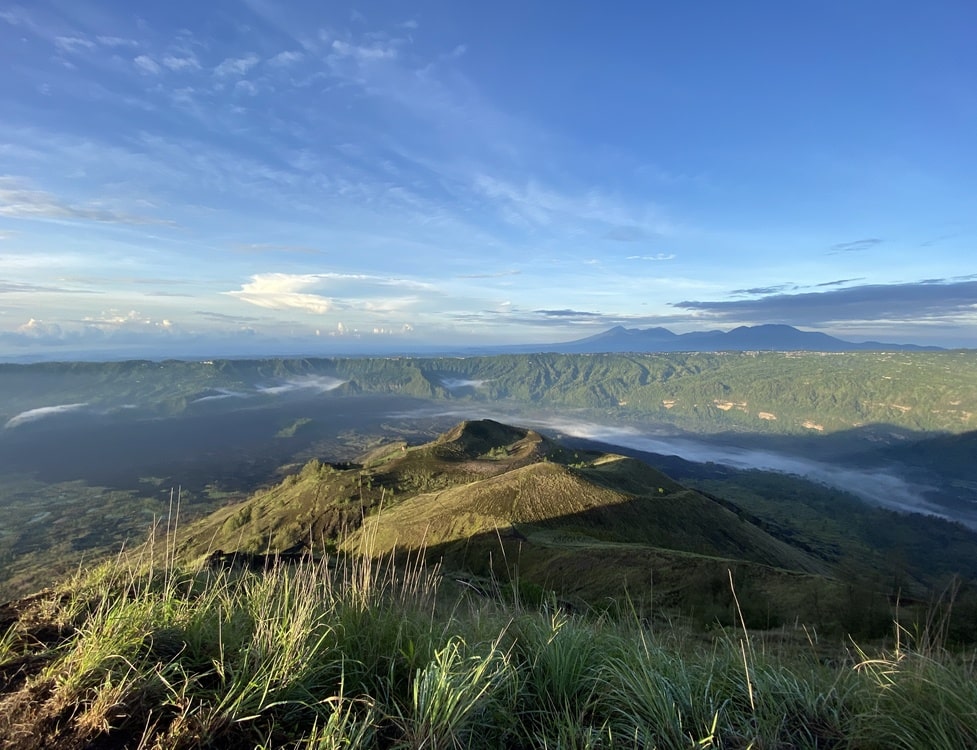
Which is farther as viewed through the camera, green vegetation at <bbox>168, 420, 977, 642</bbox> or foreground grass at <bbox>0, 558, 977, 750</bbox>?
green vegetation at <bbox>168, 420, 977, 642</bbox>

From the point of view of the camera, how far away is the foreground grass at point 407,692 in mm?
3596

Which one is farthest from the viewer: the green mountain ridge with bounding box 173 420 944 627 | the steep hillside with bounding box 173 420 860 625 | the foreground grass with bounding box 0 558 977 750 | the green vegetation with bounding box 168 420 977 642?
the steep hillside with bounding box 173 420 860 625

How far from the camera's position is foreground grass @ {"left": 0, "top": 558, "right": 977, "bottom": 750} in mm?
3596

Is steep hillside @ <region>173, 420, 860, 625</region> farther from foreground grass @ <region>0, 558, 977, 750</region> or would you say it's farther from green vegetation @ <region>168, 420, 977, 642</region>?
foreground grass @ <region>0, 558, 977, 750</region>

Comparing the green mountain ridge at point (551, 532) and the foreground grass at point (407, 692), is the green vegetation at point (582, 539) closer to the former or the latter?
the green mountain ridge at point (551, 532)

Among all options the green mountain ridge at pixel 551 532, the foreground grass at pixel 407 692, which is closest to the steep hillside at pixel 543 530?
the green mountain ridge at pixel 551 532

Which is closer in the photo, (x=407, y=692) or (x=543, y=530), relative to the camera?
(x=407, y=692)

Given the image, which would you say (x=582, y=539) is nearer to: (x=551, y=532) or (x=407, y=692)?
(x=551, y=532)

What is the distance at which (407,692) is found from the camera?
430 centimetres

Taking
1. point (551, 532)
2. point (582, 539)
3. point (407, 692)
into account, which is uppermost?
point (407, 692)

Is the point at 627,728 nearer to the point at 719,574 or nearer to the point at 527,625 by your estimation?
the point at 527,625

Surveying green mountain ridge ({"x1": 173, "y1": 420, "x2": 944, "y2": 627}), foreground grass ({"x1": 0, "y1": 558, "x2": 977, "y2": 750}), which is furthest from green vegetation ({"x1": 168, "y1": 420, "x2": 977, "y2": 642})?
foreground grass ({"x1": 0, "y1": 558, "x2": 977, "y2": 750})

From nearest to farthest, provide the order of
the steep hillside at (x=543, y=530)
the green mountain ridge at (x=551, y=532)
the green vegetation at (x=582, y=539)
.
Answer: the green vegetation at (x=582, y=539)
the green mountain ridge at (x=551, y=532)
the steep hillside at (x=543, y=530)

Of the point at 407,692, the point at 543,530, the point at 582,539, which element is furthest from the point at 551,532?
the point at 407,692
